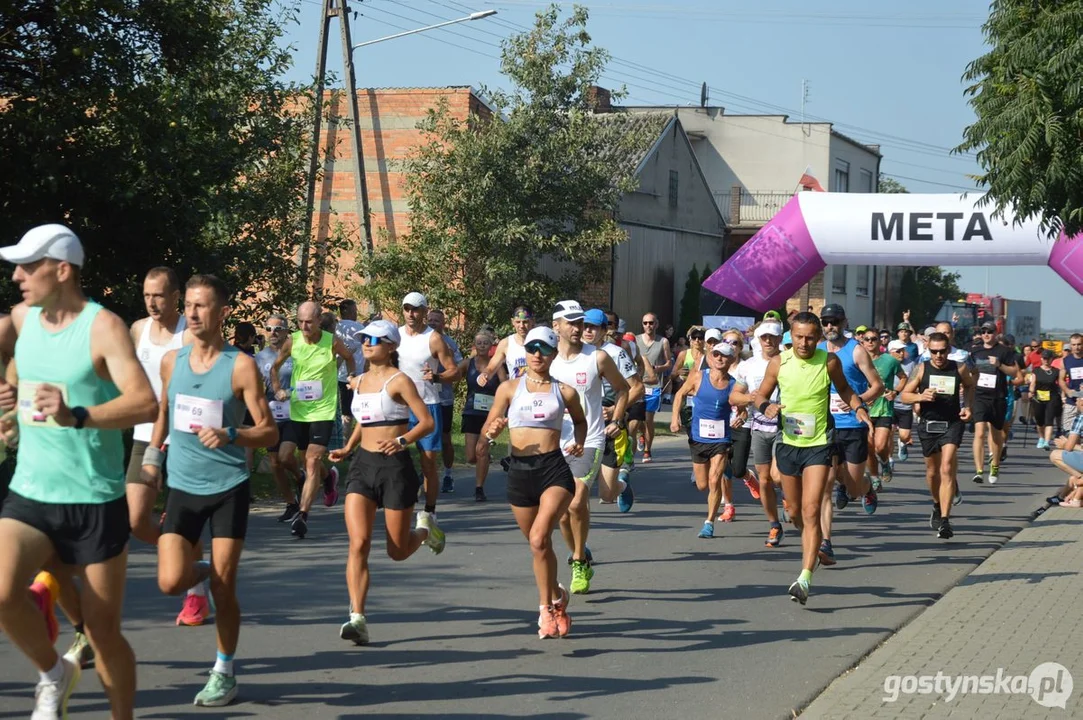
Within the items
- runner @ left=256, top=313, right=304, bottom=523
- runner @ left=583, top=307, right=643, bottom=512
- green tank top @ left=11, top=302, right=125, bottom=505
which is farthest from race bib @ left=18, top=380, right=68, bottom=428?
runner @ left=256, top=313, right=304, bottom=523

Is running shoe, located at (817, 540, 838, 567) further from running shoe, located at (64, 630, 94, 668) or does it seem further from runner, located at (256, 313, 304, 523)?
running shoe, located at (64, 630, 94, 668)

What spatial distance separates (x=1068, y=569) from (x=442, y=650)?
5827 mm

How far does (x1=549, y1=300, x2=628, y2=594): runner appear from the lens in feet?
30.7

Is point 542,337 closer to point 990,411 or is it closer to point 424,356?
point 424,356

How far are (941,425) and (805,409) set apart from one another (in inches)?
159

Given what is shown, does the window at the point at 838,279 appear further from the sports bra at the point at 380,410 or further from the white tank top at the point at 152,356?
the white tank top at the point at 152,356

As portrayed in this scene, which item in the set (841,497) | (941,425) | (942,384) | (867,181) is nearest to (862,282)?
(867,181)

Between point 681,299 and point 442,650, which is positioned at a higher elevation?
point 681,299

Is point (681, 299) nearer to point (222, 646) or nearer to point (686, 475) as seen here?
point (686, 475)

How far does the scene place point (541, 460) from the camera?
26.8 ft

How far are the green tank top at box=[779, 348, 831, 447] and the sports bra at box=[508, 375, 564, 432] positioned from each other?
2.08m

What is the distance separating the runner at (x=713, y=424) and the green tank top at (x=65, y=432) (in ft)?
26.4

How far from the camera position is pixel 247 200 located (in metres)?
18.5

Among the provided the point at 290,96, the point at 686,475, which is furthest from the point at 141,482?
the point at 290,96
